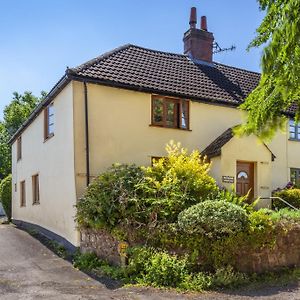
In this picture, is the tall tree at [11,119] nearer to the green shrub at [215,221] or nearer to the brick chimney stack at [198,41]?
the brick chimney stack at [198,41]

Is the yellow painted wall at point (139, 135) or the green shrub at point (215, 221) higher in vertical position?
the yellow painted wall at point (139, 135)

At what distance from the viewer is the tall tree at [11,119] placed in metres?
38.8

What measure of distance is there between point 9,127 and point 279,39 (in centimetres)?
4004

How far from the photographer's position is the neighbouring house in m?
13.6

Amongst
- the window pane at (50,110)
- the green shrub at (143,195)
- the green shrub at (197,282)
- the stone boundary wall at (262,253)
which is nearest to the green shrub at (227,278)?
the green shrub at (197,282)

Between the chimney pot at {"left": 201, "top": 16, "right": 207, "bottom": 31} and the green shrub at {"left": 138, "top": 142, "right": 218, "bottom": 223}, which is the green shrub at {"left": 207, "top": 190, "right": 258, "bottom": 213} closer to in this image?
the green shrub at {"left": 138, "top": 142, "right": 218, "bottom": 223}

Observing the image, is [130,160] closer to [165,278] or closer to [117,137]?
[117,137]

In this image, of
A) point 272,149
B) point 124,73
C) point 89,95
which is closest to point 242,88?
point 272,149

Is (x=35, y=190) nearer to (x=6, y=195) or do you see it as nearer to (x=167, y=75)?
(x=6, y=195)

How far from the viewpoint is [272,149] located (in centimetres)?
1762

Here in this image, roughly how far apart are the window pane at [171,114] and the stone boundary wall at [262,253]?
598cm

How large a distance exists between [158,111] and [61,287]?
8.37 m

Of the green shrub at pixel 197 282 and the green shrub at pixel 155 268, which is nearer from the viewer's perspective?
the green shrub at pixel 197 282

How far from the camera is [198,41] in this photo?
19.8 m
